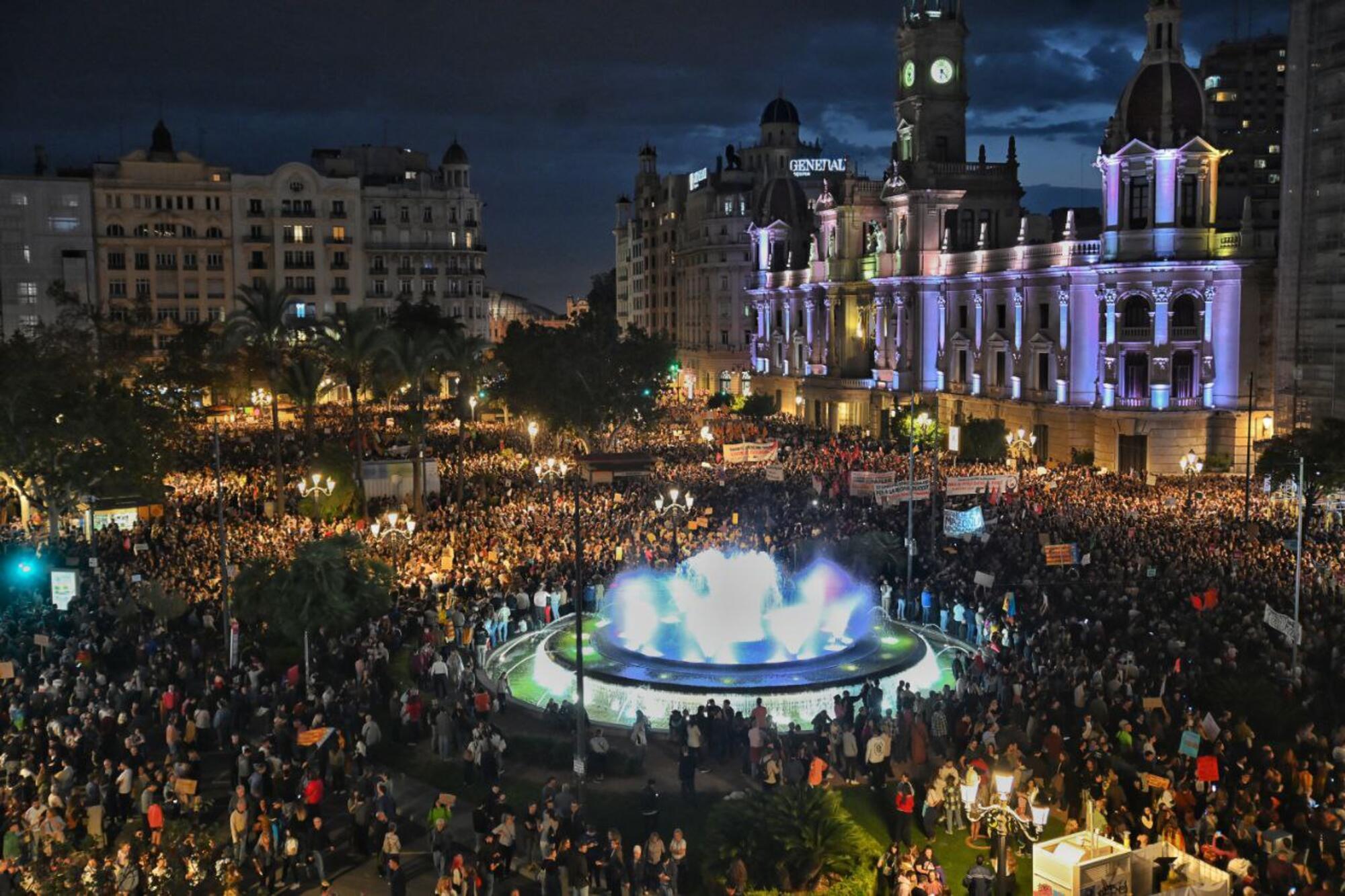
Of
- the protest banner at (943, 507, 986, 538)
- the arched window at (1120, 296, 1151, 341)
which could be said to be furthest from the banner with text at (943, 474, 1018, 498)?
the arched window at (1120, 296, 1151, 341)

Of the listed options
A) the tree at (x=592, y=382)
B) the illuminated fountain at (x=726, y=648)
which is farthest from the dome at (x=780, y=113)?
the illuminated fountain at (x=726, y=648)

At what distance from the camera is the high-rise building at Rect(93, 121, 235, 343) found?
99938mm

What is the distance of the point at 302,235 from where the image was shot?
105375 millimetres

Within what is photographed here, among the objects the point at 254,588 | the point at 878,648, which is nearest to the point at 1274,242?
the point at 878,648

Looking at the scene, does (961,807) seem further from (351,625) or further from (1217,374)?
(1217,374)

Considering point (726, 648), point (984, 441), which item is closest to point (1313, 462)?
point (984, 441)

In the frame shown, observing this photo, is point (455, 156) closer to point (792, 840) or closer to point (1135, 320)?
point (1135, 320)

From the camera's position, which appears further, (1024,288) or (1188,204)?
(1024,288)

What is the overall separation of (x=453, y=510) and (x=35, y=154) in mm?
77891

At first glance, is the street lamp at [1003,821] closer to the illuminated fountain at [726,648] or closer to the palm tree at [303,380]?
the illuminated fountain at [726,648]

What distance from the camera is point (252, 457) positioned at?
2215 inches

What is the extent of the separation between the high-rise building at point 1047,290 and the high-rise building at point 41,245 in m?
57.4

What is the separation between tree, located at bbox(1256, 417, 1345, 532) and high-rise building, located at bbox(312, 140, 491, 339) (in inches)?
3083

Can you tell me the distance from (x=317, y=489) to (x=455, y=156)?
77.5 meters
